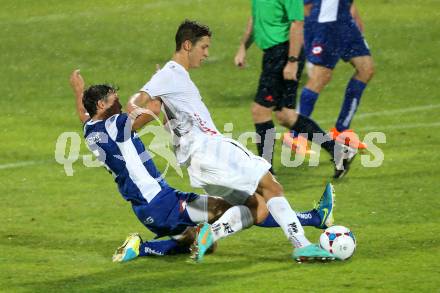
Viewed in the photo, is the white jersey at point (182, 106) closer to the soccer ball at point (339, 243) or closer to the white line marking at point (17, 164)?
the soccer ball at point (339, 243)

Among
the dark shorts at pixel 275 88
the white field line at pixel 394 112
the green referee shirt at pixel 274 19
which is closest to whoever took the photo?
the dark shorts at pixel 275 88

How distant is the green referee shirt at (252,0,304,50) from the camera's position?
13.2 meters

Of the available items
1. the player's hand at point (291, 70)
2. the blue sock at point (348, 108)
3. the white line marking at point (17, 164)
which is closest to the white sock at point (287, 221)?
the player's hand at point (291, 70)

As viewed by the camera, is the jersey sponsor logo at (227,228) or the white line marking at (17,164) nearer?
the jersey sponsor logo at (227,228)

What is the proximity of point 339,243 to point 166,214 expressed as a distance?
4.62 ft

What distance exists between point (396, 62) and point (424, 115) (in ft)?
11.8

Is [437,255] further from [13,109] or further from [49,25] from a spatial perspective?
[49,25]

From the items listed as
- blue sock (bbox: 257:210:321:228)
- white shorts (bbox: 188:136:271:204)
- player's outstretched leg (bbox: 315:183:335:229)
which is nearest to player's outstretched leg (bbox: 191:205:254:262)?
white shorts (bbox: 188:136:271:204)

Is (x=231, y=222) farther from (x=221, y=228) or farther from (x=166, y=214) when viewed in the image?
(x=166, y=214)

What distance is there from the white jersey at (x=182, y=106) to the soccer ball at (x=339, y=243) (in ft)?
3.89

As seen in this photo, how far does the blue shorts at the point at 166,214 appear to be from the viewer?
31.8 feet

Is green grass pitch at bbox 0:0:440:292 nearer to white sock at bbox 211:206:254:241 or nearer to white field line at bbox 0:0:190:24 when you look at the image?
white field line at bbox 0:0:190:24

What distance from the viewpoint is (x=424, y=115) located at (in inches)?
630

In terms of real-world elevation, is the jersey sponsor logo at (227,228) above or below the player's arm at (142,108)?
below
